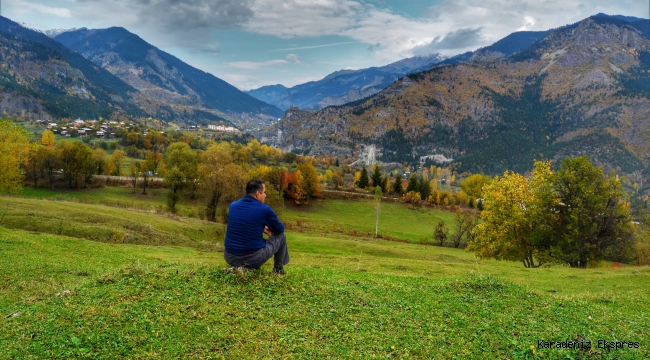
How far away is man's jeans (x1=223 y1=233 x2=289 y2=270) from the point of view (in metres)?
11.5

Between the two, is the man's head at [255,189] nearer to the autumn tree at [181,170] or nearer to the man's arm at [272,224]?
the man's arm at [272,224]

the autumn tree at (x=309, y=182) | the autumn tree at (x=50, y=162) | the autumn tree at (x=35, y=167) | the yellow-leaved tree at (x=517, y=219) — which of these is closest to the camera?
the yellow-leaved tree at (x=517, y=219)

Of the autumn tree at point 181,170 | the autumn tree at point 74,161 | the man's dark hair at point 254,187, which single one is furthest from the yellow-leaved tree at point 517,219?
the autumn tree at point 74,161

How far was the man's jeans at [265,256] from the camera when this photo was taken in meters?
11.5

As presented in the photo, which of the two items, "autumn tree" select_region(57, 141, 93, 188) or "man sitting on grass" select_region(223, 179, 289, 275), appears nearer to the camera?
"man sitting on grass" select_region(223, 179, 289, 275)

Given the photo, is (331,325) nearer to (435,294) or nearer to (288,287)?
(288,287)

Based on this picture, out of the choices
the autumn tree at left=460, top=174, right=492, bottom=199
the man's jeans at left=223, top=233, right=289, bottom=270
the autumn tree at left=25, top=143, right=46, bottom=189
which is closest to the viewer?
the man's jeans at left=223, top=233, right=289, bottom=270

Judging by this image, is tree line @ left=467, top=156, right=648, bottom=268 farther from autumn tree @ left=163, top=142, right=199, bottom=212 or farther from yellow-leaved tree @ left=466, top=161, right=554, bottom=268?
autumn tree @ left=163, top=142, right=199, bottom=212

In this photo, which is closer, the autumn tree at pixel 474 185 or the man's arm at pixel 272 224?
the man's arm at pixel 272 224

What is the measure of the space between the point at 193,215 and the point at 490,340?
62.2 meters

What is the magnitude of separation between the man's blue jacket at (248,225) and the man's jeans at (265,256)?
0.16 meters

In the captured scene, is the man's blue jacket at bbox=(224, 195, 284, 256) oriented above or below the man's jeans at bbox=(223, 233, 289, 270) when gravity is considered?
above

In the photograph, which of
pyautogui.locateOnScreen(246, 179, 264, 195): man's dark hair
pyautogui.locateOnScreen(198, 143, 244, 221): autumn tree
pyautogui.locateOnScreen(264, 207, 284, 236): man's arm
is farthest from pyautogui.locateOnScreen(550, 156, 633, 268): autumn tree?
pyautogui.locateOnScreen(198, 143, 244, 221): autumn tree

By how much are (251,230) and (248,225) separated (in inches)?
7.5
